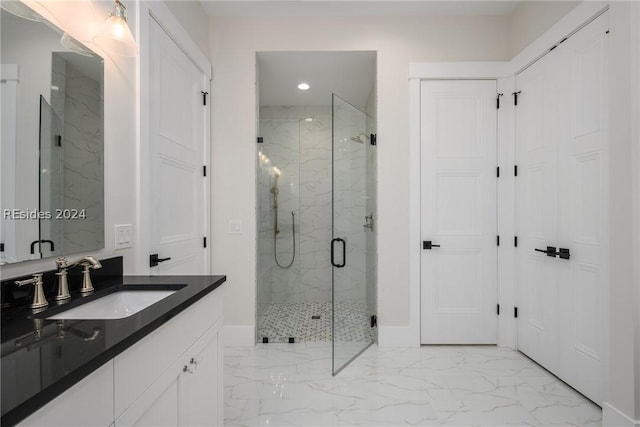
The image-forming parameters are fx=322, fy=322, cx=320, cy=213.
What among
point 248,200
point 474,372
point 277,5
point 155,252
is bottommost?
point 474,372

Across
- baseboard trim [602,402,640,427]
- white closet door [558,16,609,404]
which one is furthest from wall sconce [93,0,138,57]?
baseboard trim [602,402,640,427]

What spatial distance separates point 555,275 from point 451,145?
51.2 inches

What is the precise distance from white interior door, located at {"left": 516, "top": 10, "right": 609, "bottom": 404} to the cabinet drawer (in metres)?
2.23

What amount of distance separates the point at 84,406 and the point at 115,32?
146 centimetres

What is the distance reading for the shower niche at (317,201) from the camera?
2.62 m

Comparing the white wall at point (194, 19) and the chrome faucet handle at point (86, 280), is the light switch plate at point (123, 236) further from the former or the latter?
the white wall at point (194, 19)

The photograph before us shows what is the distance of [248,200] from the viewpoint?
9.53ft

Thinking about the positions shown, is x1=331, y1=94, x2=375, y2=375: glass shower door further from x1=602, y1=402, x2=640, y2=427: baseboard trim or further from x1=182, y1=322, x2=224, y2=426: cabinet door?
x1=602, y1=402, x2=640, y2=427: baseboard trim

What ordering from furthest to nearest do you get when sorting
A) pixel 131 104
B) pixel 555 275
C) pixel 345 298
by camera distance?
1. pixel 345 298
2. pixel 555 275
3. pixel 131 104

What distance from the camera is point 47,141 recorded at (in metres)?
1.23

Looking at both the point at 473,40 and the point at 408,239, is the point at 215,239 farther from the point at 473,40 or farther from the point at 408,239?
the point at 473,40

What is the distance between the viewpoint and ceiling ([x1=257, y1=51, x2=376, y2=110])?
3.04 meters

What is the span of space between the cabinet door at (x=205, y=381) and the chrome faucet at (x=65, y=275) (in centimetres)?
51

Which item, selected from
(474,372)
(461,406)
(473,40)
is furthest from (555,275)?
(473,40)
